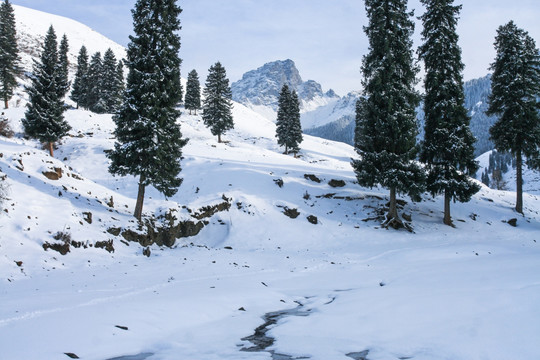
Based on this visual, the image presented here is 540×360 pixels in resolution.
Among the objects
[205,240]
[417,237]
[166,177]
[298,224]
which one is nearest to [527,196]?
[417,237]

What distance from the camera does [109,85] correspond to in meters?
64.8

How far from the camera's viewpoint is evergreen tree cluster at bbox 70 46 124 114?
63.9 meters

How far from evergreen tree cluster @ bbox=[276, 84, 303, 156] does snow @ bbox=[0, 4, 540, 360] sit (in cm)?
2125

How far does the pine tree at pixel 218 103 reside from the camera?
5294cm

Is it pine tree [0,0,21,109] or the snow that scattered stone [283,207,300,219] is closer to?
the snow

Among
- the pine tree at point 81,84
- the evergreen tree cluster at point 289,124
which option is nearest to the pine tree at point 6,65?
the pine tree at point 81,84

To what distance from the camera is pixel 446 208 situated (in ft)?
80.6

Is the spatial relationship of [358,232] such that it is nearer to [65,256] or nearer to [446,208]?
→ [446,208]

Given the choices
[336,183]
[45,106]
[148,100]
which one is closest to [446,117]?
[336,183]

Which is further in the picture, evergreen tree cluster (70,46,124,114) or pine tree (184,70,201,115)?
pine tree (184,70,201,115)

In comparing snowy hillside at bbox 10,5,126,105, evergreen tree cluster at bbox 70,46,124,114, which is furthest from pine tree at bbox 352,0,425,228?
snowy hillside at bbox 10,5,126,105

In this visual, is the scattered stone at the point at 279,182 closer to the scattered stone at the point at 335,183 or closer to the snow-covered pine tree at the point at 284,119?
the scattered stone at the point at 335,183

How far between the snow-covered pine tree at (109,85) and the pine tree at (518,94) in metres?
63.1

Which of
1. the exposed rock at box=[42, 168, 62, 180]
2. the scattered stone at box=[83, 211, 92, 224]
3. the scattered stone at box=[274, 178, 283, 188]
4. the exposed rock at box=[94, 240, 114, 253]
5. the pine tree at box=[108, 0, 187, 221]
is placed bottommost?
the exposed rock at box=[94, 240, 114, 253]
